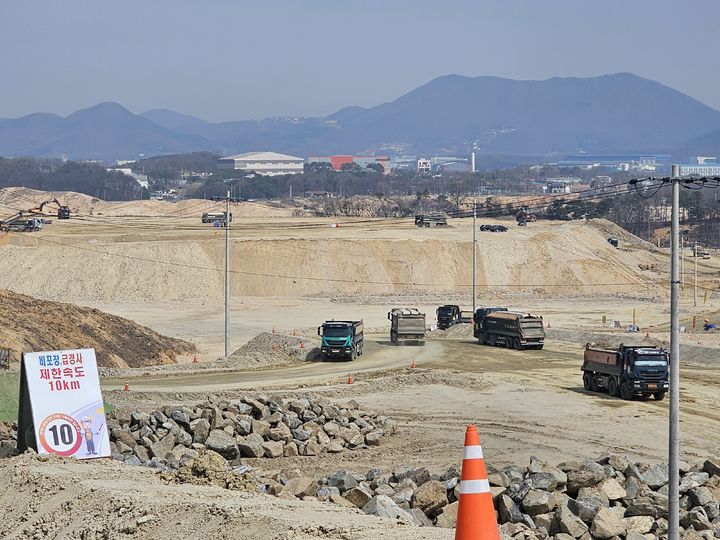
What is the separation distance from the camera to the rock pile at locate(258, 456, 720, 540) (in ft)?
58.5

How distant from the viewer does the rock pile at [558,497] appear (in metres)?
17.8

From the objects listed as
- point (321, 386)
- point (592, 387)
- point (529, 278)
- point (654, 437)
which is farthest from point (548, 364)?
point (529, 278)

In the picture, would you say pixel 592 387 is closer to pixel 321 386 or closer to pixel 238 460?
pixel 321 386

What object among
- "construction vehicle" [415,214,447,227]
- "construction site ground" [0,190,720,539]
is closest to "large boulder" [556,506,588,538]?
"construction site ground" [0,190,720,539]

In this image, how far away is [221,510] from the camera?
44.7ft

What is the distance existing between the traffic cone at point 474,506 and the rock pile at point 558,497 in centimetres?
607

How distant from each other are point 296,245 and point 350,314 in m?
24.7

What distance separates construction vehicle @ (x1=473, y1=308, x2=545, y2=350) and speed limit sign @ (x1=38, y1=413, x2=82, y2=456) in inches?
1656

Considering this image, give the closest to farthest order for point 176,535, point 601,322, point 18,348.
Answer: point 176,535 < point 18,348 < point 601,322

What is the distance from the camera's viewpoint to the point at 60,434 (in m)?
19.6


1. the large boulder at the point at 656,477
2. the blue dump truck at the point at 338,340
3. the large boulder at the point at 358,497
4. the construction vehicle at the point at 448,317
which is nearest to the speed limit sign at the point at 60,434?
the large boulder at the point at 358,497

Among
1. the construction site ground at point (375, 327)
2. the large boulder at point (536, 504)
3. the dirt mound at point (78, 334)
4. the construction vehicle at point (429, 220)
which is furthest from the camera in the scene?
the construction vehicle at point (429, 220)

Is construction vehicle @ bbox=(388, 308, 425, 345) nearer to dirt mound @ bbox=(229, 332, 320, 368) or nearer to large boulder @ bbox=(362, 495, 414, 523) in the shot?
dirt mound @ bbox=(229, 332, 320, 368)

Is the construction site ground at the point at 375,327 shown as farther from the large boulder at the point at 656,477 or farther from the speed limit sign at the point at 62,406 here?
the large boulder at the point at 656,477
